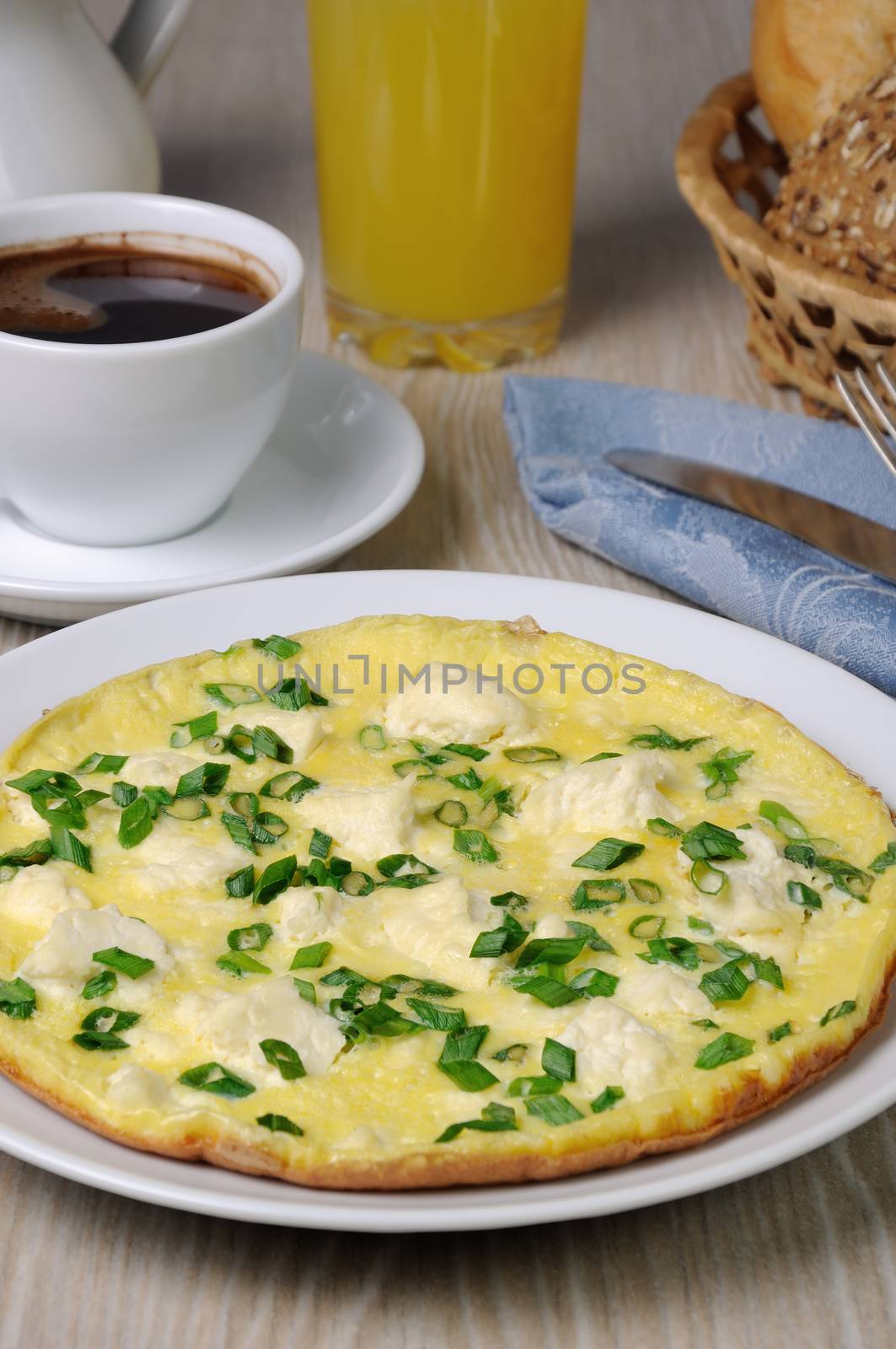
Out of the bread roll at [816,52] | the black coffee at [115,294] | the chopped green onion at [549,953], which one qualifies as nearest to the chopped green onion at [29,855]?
the chopped green onion at [549,953]

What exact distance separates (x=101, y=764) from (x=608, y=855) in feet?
1.72

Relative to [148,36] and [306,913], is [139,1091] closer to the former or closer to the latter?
[306,913]

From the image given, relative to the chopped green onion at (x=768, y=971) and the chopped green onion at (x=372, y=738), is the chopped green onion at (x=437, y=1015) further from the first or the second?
the chopped green onion at (x=372, y=738)

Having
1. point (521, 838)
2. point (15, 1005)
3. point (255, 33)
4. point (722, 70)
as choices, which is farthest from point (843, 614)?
point (255, 33)

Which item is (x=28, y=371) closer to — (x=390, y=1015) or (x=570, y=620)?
(x=570, y=620)

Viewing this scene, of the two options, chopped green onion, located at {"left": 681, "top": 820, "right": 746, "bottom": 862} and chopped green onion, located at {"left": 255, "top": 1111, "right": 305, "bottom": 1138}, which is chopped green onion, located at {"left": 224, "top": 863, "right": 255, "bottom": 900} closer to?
chopped green onion, located at {"left": 255, "top": 1111, "right": 305, "bottom": 1138}

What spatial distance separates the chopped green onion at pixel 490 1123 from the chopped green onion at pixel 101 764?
0.60m

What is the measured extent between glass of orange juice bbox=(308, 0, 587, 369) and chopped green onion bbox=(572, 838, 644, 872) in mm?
1535

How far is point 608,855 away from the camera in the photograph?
1.52 m

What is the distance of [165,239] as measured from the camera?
2.40m

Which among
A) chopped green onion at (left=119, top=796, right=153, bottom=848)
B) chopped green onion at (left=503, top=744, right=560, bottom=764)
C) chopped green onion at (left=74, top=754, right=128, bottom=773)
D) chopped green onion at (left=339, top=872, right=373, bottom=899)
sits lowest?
chopped green onion at (left=503, top=744, right=560, bottom=764)

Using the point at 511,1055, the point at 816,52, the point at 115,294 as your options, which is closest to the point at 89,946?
the point at 511,1055

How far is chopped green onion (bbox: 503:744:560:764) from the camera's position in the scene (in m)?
1.69

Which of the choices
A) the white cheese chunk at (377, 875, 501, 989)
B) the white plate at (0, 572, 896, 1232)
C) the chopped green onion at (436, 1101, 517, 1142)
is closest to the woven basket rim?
the white plate at (0, 572, 896, 1232)
